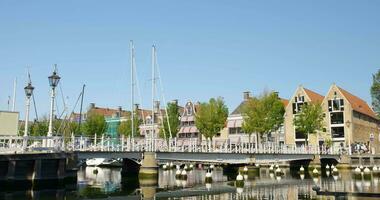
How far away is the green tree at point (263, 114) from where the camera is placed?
253 feet

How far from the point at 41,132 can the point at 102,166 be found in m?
18.4

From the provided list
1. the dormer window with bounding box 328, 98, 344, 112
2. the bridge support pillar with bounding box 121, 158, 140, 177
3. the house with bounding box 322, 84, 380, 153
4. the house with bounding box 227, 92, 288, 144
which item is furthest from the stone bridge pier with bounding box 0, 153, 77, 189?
the dormer window with bounding box 328, 98, 344, 112

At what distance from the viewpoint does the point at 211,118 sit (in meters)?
81.6

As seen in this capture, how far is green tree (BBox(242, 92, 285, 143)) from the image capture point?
7706 cm

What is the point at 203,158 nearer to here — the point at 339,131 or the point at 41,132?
the point at 339,131

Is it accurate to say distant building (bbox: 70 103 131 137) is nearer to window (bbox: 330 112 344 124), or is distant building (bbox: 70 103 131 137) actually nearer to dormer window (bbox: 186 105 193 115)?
dormer window (bbox: 186 105 193 115)

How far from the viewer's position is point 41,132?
97.9m

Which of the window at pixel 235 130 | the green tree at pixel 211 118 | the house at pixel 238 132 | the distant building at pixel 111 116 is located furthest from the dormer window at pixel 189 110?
the green tree at pixel 211 118

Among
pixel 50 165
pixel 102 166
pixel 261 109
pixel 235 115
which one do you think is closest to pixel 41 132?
pixel 102 166

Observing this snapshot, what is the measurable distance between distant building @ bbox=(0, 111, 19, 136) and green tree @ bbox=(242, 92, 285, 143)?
44.5 m

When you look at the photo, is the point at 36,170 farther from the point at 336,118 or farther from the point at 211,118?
the point at 336,118

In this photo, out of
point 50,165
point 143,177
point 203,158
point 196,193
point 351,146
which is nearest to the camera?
point 196,193

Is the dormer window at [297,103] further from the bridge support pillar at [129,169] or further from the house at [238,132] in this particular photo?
the bridge support pillar at [129,169]

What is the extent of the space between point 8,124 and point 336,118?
225 ft
